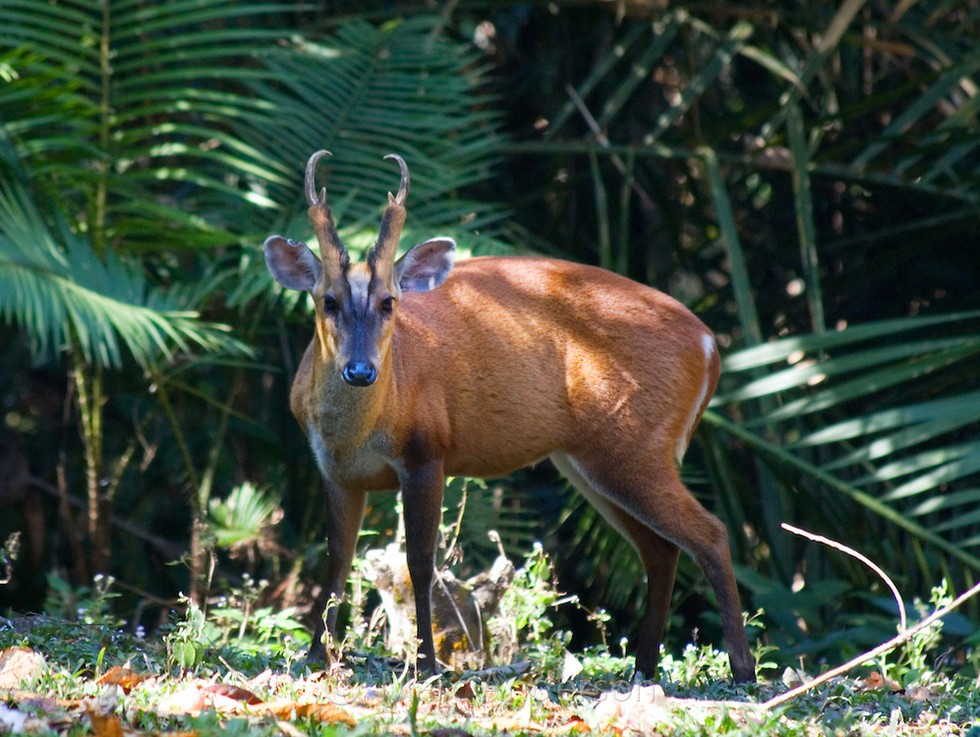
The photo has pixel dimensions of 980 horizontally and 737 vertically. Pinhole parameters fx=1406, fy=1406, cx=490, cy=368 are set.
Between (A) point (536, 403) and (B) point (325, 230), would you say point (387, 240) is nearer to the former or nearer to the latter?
(B) point (325, 230)

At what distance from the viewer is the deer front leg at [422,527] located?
4793 mm

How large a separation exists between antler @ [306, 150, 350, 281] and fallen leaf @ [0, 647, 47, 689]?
5.25 feet

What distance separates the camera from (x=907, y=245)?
8234mm

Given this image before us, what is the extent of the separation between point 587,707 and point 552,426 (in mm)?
1376

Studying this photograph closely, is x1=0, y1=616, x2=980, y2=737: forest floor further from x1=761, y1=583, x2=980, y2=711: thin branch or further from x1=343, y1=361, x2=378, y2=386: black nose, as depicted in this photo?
x1=343, y1=361, x2=378, y2=386: black nose

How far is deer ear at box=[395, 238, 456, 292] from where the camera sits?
5.09 metres

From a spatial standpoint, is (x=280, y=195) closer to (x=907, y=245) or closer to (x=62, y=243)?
(x=62, y=243)

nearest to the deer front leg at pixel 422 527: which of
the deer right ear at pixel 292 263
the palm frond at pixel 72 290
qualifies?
the deer right ear at pixel 292 263

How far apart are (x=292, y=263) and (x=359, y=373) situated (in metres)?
0.72

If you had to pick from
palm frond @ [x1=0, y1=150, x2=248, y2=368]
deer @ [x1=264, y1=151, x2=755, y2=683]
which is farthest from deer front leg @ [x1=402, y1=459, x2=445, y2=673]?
palm frond @ [x1=0, y1=150, x2=248, y2=368]

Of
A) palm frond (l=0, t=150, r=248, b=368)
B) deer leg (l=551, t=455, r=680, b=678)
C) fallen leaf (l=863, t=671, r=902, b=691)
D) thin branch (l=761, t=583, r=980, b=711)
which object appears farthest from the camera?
palm frond (l=0, t=150, r=248, b=368)

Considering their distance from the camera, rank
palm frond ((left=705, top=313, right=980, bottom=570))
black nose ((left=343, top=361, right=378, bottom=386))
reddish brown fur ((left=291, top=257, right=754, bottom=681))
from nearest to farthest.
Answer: black nose ((left=343, top=361, right=378, bottom=386))
reddish brown fur ((left=291, top=257, right=754, bottom=681))
palm frond ((left=705, top=313, right=980, bottom=570))

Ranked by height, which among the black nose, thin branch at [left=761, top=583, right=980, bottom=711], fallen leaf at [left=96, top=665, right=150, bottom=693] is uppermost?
the black nose

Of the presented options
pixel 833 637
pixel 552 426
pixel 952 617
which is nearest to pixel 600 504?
pixel 552 426
